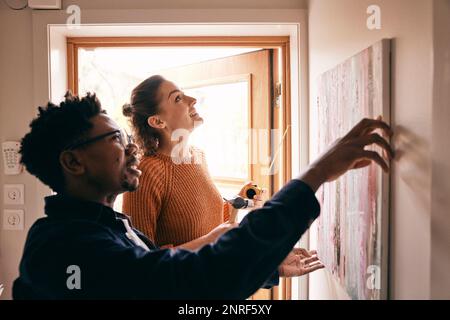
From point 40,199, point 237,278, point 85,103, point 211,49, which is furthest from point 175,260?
point 211,49

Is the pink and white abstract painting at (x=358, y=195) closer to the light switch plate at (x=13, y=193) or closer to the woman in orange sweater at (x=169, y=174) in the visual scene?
the woman in orange sweater at (x=169, y=174)

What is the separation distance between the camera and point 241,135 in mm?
2002

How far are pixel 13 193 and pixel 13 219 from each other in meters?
0.11

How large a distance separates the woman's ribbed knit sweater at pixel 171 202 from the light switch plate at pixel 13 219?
25.6 inches

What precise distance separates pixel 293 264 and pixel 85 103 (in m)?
0.75

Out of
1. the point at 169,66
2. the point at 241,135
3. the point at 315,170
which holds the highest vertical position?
the point at 169,66

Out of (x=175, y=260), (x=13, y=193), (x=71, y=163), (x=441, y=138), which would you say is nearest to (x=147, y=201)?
(x=71, y=163)

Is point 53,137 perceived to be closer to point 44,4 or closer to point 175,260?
point 175,260

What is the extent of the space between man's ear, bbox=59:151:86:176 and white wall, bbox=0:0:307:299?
2.84 feet

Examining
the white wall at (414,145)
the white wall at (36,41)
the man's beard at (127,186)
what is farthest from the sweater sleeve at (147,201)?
the white wall at (414,145)

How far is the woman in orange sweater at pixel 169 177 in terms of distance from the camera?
129 cm

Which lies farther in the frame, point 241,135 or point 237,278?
point 241,135
